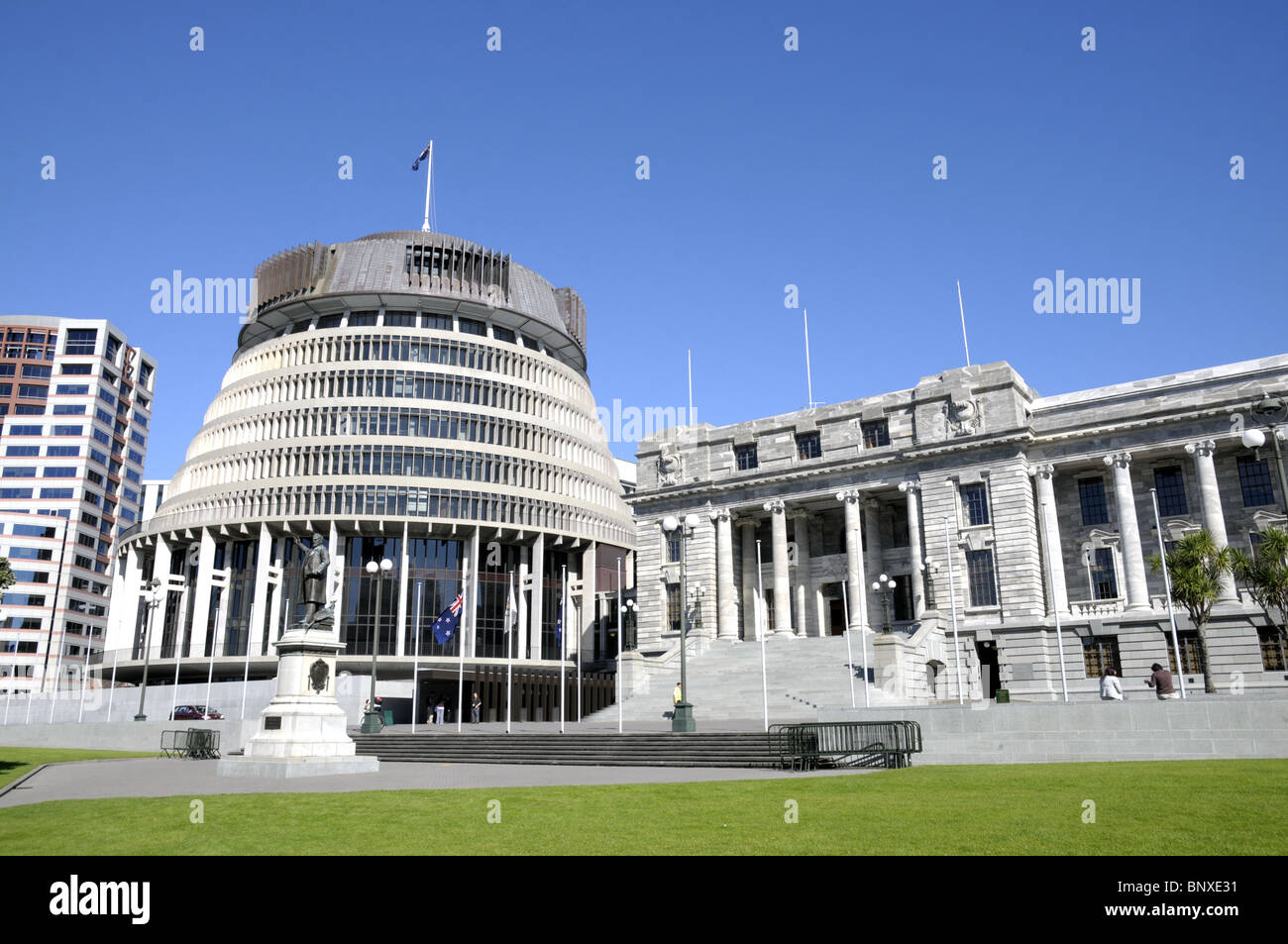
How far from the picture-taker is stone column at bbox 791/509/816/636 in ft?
213

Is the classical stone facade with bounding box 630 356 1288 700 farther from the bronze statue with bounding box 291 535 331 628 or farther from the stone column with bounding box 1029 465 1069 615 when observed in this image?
the bronze statue with bounding box 291 535 331 628

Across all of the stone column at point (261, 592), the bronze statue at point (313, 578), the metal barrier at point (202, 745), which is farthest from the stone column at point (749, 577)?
the stone column at point (261, 592)

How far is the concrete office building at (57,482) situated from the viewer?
121938 millimetres

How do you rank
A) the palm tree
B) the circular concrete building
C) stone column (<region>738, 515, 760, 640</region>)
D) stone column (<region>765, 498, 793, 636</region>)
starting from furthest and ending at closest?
the circular concrete building, stone column (<region>738, 515, 760, 640</region>), stone column (<region>765, 498, 793, 636</region>), the palm tree

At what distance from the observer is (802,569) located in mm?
65500

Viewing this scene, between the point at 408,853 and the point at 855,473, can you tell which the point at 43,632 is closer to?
the point at 855,473

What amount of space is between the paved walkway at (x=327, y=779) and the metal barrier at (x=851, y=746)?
857mm

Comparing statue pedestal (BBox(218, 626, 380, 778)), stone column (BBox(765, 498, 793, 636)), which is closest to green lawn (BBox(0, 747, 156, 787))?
statue pedestal (BBox(218, 626, 380, 778))

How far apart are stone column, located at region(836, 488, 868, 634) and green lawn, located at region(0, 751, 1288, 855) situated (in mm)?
38372

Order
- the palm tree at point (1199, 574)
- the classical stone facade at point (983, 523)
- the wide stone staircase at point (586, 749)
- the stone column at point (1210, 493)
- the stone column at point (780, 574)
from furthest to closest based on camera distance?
the stone column at point (780, 574) < the classical stone facade at point (983, 523) < the stone column at point (1210, 493) < the palm tree at point (1199, 574) < the wide stone staircase at point (586, 749)

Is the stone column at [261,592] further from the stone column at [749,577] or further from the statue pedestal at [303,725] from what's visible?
the statue pedestal at [303,725]

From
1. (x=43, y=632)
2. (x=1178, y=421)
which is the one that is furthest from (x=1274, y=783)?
(x=43, y=632)

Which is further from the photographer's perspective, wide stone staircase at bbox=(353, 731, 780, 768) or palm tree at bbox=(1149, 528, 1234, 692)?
palm tree at bbox=(1149, 528, 1234, 692)

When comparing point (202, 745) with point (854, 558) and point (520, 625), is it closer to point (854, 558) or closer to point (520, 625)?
point (854, 558)
